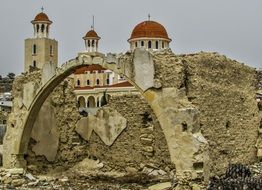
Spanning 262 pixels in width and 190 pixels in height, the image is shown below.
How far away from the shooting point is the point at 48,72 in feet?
38.0

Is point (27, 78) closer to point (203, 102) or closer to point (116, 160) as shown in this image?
point (116, 160)

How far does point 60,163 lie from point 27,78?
7.59 ft

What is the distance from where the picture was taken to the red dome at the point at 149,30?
4175cm

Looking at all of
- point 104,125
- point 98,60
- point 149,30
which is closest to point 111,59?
point 98,60

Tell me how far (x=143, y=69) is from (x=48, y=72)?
2.67 meters

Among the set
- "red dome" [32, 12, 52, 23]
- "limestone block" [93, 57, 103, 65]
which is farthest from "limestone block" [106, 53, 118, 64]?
"red dome" [32, 12, 52, 23]

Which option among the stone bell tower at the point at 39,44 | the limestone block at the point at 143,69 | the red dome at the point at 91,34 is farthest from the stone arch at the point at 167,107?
the red dome at the point at 91,34

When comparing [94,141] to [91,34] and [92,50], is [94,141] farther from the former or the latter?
[91,34]

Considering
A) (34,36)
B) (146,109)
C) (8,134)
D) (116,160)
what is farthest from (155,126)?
(34,36)

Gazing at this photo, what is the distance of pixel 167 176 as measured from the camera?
1179cm

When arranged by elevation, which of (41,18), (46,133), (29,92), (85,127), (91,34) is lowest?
(46,133)

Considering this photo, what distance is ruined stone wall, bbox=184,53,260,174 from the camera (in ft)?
38.4

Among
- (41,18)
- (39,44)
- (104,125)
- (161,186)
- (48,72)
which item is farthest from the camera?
(41,18)

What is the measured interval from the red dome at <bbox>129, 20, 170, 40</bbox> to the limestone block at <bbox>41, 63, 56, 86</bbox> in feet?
99.2
